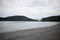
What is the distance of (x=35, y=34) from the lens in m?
1.41

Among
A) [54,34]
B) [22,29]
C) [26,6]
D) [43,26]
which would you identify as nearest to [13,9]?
[26,6]

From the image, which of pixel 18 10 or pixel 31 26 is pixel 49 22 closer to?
pixel 31 26

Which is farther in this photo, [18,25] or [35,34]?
[18,25]

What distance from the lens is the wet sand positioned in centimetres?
132

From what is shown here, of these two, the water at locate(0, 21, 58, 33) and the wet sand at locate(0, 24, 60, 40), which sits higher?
the water at locate(0, 21, 58, 33)

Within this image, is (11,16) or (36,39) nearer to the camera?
(36,39)

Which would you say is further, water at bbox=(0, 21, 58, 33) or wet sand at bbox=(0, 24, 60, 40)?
water at bbox=(0, 21, 58, 33)

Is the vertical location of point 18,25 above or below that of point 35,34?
above

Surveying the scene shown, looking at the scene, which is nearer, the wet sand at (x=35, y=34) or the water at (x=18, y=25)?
the wet sand at (x=35, y=34)

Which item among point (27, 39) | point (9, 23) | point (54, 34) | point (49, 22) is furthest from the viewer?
point (49, 22)

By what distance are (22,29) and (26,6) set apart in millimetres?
345

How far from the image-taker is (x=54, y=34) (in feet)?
4.65

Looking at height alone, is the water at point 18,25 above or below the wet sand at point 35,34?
above

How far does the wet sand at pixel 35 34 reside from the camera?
4.34ft
